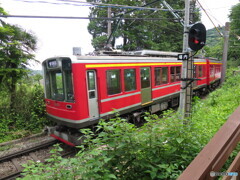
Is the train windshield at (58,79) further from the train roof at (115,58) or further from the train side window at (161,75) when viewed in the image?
the train side window at (161,75)

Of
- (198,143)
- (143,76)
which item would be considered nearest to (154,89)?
(143,76)

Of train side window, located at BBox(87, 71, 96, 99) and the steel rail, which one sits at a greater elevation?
train side window, located at BBox(87, 71, 96, 99)

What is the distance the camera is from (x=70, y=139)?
5520 millimetres

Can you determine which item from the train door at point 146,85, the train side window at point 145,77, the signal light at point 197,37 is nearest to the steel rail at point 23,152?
the train door at point 146,85

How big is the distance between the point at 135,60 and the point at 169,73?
9.68 ft

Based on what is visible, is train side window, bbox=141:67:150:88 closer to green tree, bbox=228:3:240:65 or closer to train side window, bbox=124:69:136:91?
train side window, bbox=124:69:136:91

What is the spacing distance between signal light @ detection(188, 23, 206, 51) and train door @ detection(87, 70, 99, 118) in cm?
300

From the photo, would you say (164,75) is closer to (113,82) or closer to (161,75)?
(161,75)

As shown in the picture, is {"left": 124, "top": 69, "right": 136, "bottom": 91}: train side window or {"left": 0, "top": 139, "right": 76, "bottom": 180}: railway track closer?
{"left": 0, "top": 139, "right": 76, "bottom": 180}: railway track

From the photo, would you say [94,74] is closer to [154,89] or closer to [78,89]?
[78,89]

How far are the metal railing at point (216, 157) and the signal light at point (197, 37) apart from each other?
294cm

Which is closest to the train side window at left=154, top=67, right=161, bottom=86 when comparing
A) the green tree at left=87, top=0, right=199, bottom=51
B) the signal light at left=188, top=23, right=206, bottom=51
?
the signal light at left=188, top=23, right=206, bottom=51

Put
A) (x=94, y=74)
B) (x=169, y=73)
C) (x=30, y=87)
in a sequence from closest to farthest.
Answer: (x=94, y=74) → (x=30, y=87) → (x=169, y=73)

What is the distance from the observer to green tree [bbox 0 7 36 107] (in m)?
6.66
